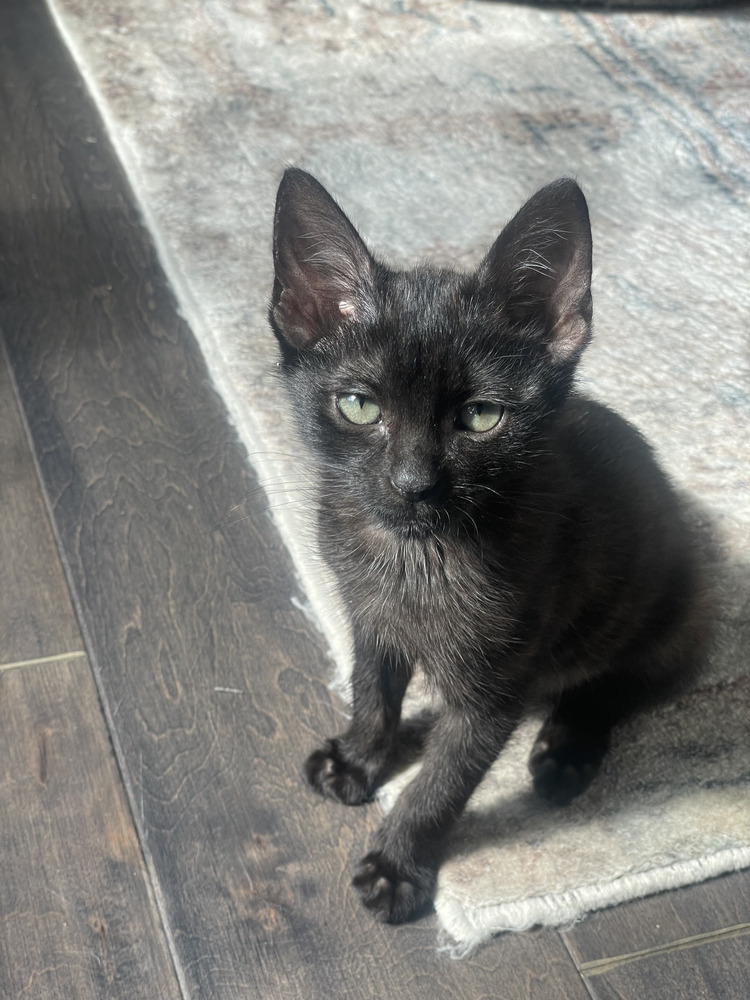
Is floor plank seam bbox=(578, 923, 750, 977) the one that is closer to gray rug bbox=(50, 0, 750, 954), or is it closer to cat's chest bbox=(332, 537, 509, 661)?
gray rug bbox=(50, 0, 750, 954)

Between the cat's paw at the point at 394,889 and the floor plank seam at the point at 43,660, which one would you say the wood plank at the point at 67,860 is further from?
the cat's paw at the point at 394,889

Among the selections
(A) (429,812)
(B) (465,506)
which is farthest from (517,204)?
(A) (429,812)

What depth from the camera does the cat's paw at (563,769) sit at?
3.73 ft

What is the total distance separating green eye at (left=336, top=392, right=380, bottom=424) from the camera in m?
0.91

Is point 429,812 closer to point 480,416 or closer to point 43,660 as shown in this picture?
point 480,416

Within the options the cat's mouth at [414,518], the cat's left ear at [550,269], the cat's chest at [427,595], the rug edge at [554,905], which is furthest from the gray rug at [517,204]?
the cat's left ear at [550,269]

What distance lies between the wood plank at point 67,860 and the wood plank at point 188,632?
27 mm

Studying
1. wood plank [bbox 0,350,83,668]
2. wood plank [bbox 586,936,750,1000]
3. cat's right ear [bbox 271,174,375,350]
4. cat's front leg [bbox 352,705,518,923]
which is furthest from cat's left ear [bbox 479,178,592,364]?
wood plank [bbox 0,350,83,668]

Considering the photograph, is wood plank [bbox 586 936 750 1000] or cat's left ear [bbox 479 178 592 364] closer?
cat's left ear [bbox 479 178 592 364]

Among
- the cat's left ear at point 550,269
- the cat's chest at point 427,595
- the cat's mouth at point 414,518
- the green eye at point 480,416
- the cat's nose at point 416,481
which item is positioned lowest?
the cat's chest at point 427,595

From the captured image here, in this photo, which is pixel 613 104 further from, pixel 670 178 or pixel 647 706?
pixel 647 706

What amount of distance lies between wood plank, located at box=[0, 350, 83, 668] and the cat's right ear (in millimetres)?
561

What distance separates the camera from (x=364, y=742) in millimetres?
1143

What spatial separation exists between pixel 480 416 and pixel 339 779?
0.48 metres
